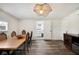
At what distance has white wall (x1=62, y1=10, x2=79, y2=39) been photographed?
6.06 feet

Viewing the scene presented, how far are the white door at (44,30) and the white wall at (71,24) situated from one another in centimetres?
24

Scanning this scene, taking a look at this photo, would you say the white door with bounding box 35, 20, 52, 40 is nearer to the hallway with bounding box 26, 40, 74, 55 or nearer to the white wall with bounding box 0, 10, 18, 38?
the hallway with bounding box 26, 40, 74, 55

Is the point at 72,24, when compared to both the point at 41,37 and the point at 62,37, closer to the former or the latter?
the point at 62,37

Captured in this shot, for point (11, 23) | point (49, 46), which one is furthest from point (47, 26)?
point (11, 23)

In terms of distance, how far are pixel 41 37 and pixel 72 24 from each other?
22.1 inches

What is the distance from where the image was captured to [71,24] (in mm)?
1930

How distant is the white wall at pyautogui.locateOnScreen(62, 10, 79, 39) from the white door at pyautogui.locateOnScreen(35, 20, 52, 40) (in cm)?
24

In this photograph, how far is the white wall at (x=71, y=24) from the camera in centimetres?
185

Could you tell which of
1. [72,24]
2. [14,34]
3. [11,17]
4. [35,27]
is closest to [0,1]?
[11,17]

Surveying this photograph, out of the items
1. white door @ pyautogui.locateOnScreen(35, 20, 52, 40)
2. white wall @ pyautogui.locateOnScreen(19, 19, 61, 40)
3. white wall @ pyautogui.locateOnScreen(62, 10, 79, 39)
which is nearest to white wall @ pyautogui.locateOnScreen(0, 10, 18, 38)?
white wall @ pyautogui.locateOnScreen(19, 19, 61, 40)

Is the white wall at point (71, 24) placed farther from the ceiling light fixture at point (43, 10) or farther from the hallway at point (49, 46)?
the ceiling light fixture at point (43, 10)

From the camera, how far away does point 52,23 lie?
1.97 meters

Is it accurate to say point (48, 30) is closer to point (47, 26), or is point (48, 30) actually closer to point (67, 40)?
point (47, 26)

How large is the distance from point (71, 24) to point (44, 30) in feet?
1.51
